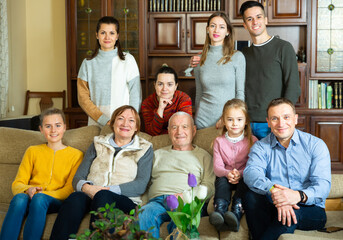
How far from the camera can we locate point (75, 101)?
4996 millimetres

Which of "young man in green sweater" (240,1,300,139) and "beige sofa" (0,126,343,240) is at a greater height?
"young man in green sweater" (240,1,300,139)

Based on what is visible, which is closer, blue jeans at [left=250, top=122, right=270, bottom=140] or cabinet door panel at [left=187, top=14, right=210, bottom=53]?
blue jeans at [left=250, top=122, right=270, bottom=140]

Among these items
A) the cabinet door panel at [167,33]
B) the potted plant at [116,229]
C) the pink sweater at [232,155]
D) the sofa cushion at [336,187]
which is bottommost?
the sofa cushion at [336,187]

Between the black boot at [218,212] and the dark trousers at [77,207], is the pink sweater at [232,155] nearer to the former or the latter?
the black boot at [218,212]

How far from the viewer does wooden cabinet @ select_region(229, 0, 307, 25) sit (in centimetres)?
464

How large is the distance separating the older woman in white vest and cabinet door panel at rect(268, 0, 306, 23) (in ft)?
8.93

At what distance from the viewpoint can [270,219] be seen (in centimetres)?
213

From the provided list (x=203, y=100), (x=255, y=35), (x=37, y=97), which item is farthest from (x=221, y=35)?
(x=37, y=97)

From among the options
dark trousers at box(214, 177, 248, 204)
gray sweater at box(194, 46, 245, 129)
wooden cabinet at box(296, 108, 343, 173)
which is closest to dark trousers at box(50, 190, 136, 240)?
dark trousers at box(214, 177, 248, 204)

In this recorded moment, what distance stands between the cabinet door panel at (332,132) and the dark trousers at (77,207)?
2.96 metres

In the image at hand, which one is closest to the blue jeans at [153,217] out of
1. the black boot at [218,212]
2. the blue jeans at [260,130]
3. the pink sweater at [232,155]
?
the black boot at [218,212]

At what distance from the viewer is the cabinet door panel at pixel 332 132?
466cm

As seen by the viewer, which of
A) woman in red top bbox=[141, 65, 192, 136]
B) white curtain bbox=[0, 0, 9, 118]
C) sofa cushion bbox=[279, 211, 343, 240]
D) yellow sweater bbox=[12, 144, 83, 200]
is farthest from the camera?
white curtain bbox=[0, 0, 9, 118]

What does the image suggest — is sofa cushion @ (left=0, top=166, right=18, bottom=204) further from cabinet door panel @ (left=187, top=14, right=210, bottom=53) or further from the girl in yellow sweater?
cabinet door panel @ (left=187, top=14, right=210, bottom=53)
